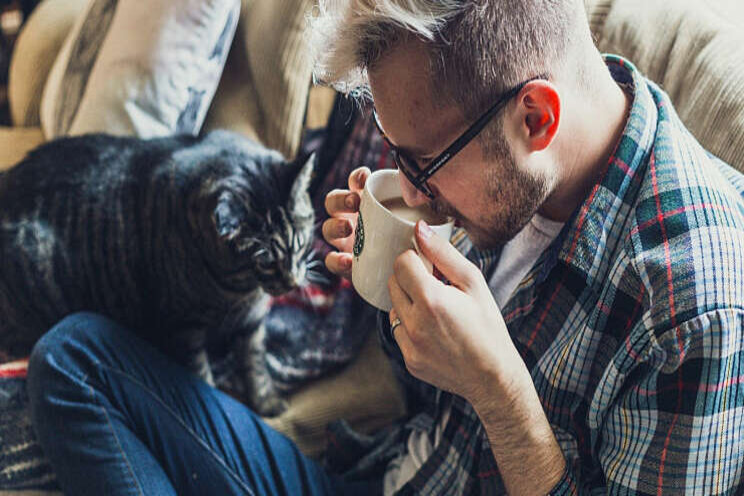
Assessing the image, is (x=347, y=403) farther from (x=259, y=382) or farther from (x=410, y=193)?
(x=410, y=193)

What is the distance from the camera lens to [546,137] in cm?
79

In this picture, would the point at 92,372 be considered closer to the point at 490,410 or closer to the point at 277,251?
the point at 277,251

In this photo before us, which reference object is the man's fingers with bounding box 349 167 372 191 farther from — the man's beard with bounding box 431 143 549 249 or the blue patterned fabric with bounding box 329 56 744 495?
the blue patterned fabric with bounding box 329 56 744 495

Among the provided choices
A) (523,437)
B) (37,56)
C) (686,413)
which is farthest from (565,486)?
(37,56)

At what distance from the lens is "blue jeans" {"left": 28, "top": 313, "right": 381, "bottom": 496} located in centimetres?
100

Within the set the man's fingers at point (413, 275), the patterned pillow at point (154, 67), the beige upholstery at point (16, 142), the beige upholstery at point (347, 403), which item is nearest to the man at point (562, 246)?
the man's fingers at point (413, 275)

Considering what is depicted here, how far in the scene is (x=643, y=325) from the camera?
2.40ft

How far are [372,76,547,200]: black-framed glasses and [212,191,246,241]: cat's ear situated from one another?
368mm

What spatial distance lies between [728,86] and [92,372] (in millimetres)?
1056

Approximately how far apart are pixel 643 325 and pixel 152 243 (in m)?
0.93

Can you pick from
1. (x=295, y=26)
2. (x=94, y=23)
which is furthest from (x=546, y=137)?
(x=94, y=23)

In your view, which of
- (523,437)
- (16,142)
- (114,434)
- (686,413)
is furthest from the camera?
(16,142)

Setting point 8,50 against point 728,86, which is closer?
point 728,86

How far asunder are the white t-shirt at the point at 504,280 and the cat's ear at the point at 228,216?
0.44 meters
